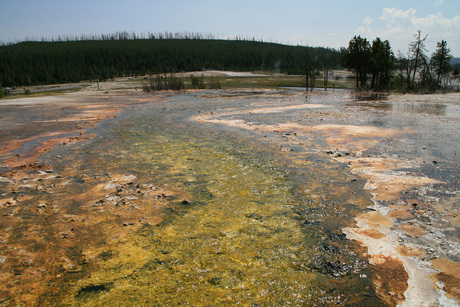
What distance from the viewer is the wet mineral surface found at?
3.77 metres

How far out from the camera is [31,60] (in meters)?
102

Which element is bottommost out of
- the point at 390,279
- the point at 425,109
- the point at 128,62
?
the point at 390,279

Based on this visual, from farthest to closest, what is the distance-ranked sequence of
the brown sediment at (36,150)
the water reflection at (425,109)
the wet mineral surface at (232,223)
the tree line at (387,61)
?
the tree line at (387,61) < the water reflection at (425,109) < the brown sediment at (36,150) < the wet mineral surface at (232,223)

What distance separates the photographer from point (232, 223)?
214 inches

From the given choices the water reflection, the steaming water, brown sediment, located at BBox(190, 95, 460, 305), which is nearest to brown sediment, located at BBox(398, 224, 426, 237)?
brown sediment, located at BBox(190, 95, 460, 305)

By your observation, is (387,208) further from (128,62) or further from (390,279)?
(128,62)

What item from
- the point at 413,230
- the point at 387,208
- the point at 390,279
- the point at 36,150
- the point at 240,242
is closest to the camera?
the point at 390,279

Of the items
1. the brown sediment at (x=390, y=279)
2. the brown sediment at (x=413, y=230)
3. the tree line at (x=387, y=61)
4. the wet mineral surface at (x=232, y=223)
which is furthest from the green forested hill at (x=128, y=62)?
the brown sediment at (x=390, y=279)

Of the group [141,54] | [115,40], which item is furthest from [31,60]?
[115,40]

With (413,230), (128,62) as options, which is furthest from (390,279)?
(128,62)

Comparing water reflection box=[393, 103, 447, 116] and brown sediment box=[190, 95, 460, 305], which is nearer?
brown sediment box=[190, 95, 460, 305]

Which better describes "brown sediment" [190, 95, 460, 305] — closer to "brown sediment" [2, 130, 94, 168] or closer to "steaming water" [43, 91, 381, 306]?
"steaming water" [43, 91, 381, 306]

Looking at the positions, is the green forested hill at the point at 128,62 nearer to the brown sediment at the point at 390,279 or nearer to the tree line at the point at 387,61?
the tree line at the point at 387,61

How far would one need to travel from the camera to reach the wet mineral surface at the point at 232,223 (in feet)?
12.4
